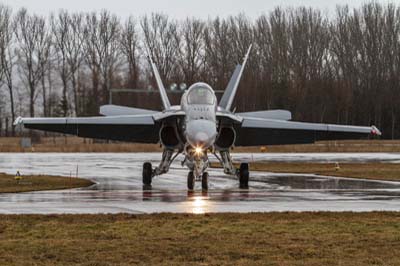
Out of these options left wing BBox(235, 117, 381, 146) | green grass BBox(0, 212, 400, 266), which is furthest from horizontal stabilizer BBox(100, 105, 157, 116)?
green grass BBox(0, 212, 400, 266)

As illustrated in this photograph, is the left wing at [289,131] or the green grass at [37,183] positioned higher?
the left wing at [289,131]

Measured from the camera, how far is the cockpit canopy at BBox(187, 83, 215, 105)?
20625 mm

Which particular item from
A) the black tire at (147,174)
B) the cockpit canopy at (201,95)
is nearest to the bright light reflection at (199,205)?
the cockpit canopy at (201,95)

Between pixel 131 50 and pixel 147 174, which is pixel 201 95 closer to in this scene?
pixel 147 174

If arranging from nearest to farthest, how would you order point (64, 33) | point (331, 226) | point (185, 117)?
point (331, 226), point (185, 117), point (64, 33)

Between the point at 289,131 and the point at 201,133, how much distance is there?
4737 millimetres

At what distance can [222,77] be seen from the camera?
3465 inches

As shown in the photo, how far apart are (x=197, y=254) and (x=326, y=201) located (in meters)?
7.99

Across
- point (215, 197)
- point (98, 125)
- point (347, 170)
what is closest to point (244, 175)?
point (215, 197)

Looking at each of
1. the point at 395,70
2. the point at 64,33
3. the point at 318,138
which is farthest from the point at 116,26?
the point at 318,138

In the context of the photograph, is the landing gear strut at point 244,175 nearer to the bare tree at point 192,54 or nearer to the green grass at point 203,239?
the green grass at point 203,239

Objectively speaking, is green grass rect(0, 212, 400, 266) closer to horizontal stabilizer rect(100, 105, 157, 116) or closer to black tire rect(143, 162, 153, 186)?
black tire rect(143, 162, 153, 186)

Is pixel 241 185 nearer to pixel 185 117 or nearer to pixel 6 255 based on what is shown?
pixel 185 117

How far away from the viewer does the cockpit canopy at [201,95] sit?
20.6 metres
